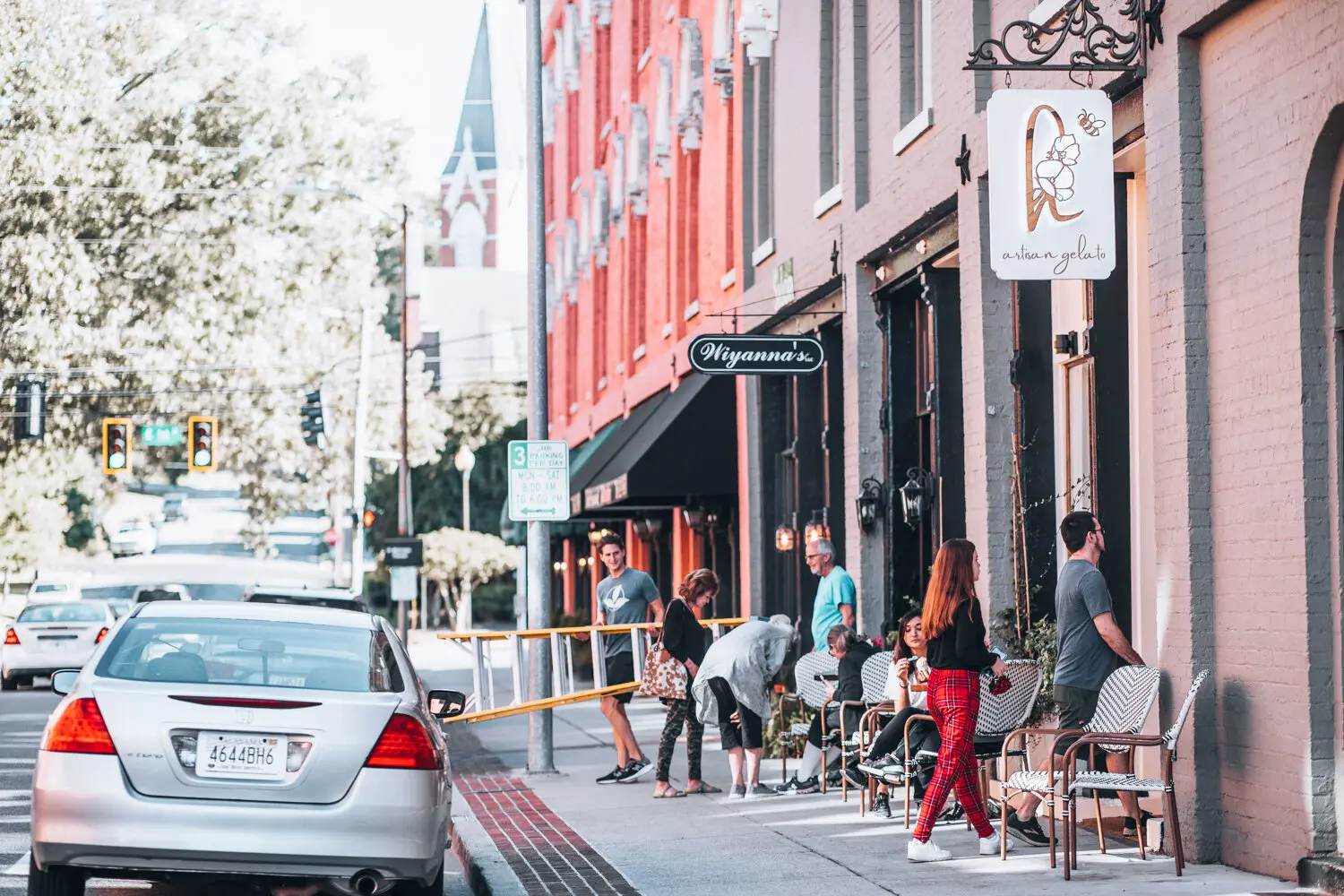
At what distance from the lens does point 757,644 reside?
1329 cm

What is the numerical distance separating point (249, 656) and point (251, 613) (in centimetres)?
46

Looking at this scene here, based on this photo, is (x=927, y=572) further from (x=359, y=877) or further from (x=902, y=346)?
(x=359, y=877)

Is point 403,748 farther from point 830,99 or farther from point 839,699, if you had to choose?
point 830,99

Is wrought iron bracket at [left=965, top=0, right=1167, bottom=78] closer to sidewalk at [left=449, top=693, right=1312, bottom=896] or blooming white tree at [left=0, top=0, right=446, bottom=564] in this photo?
sidewalk at [left=449, top=693, right=1312, bottom=896]

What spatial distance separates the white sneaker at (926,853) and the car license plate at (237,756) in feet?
11.9

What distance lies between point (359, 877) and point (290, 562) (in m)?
88.5

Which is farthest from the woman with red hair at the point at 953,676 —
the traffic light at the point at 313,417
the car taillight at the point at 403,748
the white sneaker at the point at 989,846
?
the traffic light at the point at 313,417

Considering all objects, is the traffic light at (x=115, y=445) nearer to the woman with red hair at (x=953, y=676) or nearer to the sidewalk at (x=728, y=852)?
the sidewalk at (x=728, y=852)

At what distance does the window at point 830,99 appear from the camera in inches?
674

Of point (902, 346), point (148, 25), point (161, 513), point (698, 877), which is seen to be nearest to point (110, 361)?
point (148, 25)

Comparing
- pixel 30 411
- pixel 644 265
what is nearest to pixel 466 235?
pixel 30 411

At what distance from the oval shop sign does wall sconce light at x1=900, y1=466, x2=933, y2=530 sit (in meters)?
1.91

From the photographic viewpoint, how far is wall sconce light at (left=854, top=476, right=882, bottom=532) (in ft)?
51.5

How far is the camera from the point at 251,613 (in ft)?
28.7
